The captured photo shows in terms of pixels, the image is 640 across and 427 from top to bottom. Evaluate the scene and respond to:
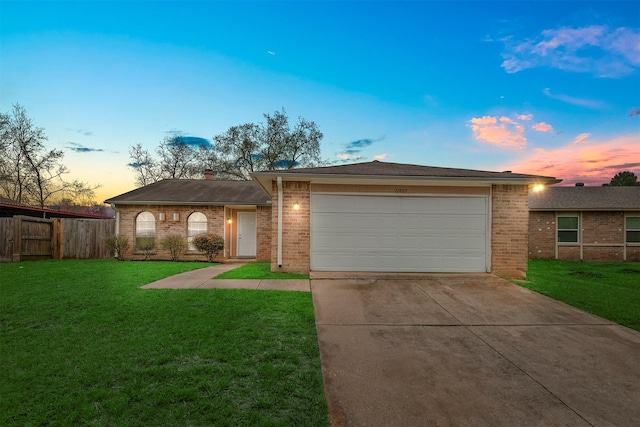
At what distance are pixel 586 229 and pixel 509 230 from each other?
36.5 feet

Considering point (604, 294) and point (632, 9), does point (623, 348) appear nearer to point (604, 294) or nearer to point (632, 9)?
point (604, 294)

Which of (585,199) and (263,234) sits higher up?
(585,199)

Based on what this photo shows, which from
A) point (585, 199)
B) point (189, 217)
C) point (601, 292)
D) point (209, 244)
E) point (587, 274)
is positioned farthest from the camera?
point (585, 199)

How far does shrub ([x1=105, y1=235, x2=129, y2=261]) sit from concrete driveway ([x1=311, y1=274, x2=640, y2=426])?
→ 450 inches

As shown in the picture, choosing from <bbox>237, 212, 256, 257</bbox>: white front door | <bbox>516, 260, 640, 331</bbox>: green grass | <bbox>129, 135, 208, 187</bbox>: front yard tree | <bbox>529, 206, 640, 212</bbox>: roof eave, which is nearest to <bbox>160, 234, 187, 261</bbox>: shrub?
<bbox>237, 212, 256, 257</bbox>: white front door

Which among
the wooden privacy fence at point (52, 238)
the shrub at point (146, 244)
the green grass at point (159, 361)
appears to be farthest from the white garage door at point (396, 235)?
the wooden privacy fence at point (52, 238)

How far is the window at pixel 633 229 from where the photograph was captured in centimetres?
1529

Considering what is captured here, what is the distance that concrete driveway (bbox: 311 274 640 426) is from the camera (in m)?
2.46

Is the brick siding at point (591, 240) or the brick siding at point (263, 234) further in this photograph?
the brick siding at point (591, 240)

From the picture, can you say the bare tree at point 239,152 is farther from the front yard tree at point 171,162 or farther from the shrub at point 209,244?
the shrub at point 209,244

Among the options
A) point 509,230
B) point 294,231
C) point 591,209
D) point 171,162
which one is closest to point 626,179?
point 591,209

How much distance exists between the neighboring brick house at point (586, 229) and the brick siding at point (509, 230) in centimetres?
872

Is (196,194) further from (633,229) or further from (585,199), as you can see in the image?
(633,229)

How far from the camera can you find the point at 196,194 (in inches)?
574
